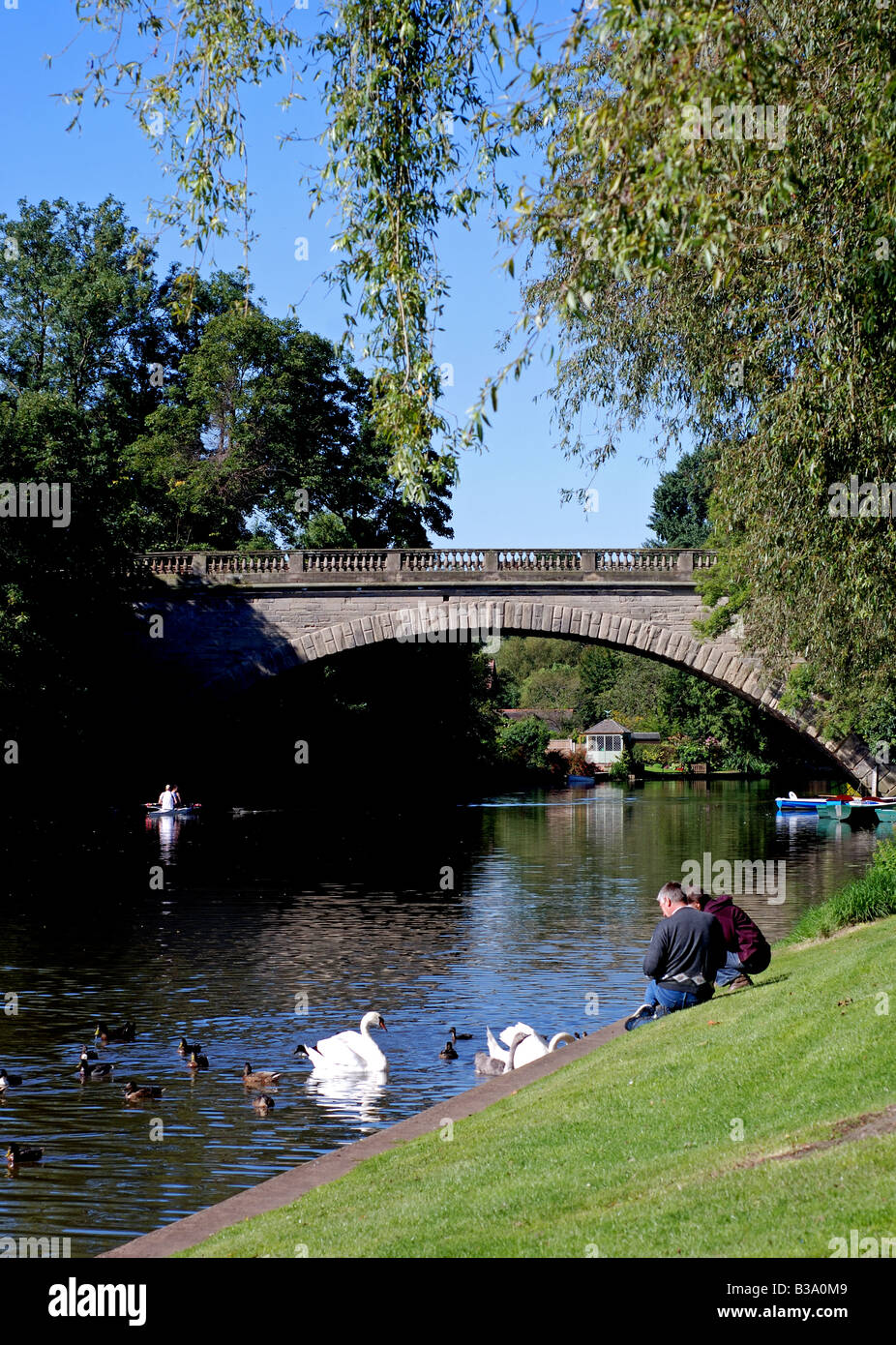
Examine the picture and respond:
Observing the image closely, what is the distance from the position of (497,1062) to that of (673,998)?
5.43 ft

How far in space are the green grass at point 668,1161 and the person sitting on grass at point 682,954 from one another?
105 centimetres

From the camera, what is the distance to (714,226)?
702 cm

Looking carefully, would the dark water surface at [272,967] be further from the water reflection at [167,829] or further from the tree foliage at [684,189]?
the tree foliage at [684,189]

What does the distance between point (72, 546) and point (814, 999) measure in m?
32.9

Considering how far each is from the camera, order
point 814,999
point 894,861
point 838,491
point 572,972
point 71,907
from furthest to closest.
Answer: point 71,907, point 572,972, point 894,861, point 838,491, point 814,999

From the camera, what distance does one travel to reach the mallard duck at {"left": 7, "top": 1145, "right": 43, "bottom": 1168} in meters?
9.93

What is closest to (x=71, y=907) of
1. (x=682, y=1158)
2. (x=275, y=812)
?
(x=682, y=1158)

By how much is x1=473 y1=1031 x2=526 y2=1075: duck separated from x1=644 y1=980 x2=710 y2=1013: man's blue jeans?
126cm

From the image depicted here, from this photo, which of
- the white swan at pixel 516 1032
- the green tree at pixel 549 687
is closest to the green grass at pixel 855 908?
the white swan at pixel 516 1032

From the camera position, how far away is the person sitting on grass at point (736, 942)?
40.3 feet

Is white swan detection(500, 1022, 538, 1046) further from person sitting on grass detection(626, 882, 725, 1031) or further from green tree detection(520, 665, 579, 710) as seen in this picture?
green tree detection(520, 665, 579, 710)

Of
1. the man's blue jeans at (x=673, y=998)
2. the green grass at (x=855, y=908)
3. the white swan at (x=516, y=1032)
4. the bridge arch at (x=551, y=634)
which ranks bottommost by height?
the white swan at (x=516, y=1032)

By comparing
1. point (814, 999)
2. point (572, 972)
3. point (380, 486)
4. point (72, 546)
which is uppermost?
point (380, 486)

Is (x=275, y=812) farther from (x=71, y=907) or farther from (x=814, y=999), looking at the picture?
(x=814, y=999)
